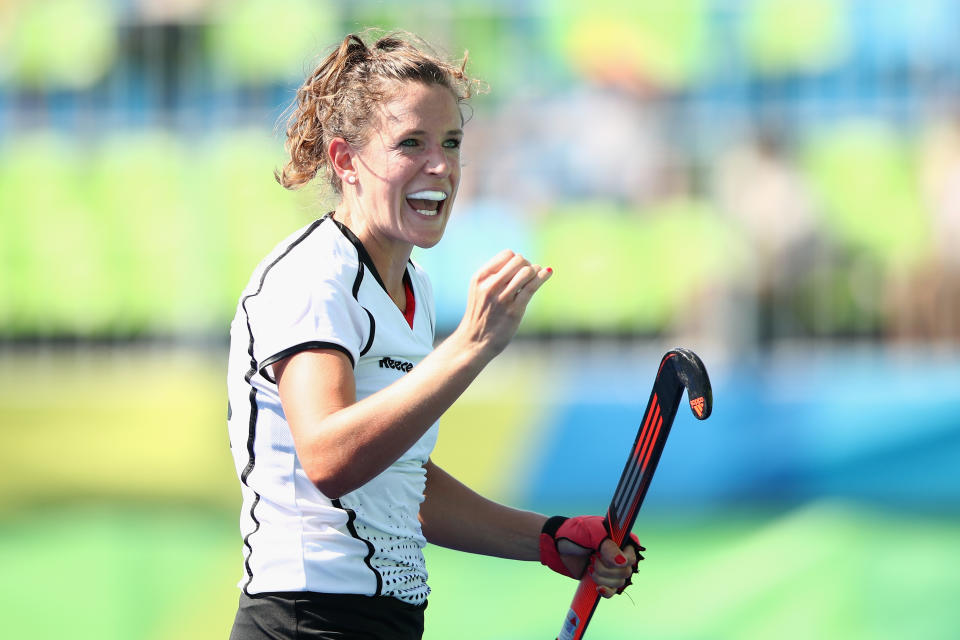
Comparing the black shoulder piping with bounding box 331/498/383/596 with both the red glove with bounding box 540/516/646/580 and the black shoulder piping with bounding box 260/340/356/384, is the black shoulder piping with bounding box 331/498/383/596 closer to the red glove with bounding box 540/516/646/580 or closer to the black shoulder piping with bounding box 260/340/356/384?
the black shoulder piping with bounding box 260/340/356/384

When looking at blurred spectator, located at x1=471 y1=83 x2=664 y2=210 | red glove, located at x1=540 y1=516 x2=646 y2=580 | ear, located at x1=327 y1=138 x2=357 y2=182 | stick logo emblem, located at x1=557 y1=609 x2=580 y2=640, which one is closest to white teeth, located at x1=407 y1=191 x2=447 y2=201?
ear, located at x1=327 y1=138 x2=357 y2=182

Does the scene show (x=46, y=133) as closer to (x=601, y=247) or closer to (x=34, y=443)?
(x=34, y=443)

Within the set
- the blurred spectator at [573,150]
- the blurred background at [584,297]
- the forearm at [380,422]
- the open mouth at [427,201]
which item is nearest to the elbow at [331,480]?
the forearm at [380,422]

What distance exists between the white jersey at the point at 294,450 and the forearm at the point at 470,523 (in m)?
0.37

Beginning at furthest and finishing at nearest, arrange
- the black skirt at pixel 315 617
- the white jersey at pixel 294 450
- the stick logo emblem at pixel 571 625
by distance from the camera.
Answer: the stick logo emblem at pixel 571 625
the black skirt at pixel 315 617
the white jersey at pixel 294 450

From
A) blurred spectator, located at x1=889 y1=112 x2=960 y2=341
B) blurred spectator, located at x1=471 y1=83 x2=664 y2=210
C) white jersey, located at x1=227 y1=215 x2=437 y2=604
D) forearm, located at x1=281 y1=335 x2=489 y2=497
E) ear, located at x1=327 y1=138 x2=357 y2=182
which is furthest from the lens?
blurred spectator, located at x1=471 y1=83 x2=664 y2=210

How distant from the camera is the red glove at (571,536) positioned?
2.79 meters

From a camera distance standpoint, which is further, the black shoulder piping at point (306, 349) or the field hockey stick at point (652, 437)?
the field hockey stick at point (652, 437)

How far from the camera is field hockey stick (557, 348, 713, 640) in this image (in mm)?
2451

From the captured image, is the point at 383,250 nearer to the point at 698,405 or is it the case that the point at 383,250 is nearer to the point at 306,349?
the point at 306,349

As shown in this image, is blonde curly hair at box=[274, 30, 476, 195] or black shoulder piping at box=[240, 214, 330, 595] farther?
blonde curly hair at box=[274, 30, 476, 195]

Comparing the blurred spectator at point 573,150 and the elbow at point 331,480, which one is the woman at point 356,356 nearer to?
the elbow at point 331,480

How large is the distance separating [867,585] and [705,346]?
1.19m

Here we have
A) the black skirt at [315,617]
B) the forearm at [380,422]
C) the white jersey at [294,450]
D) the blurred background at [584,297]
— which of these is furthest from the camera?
the blurred background at [584,297]
